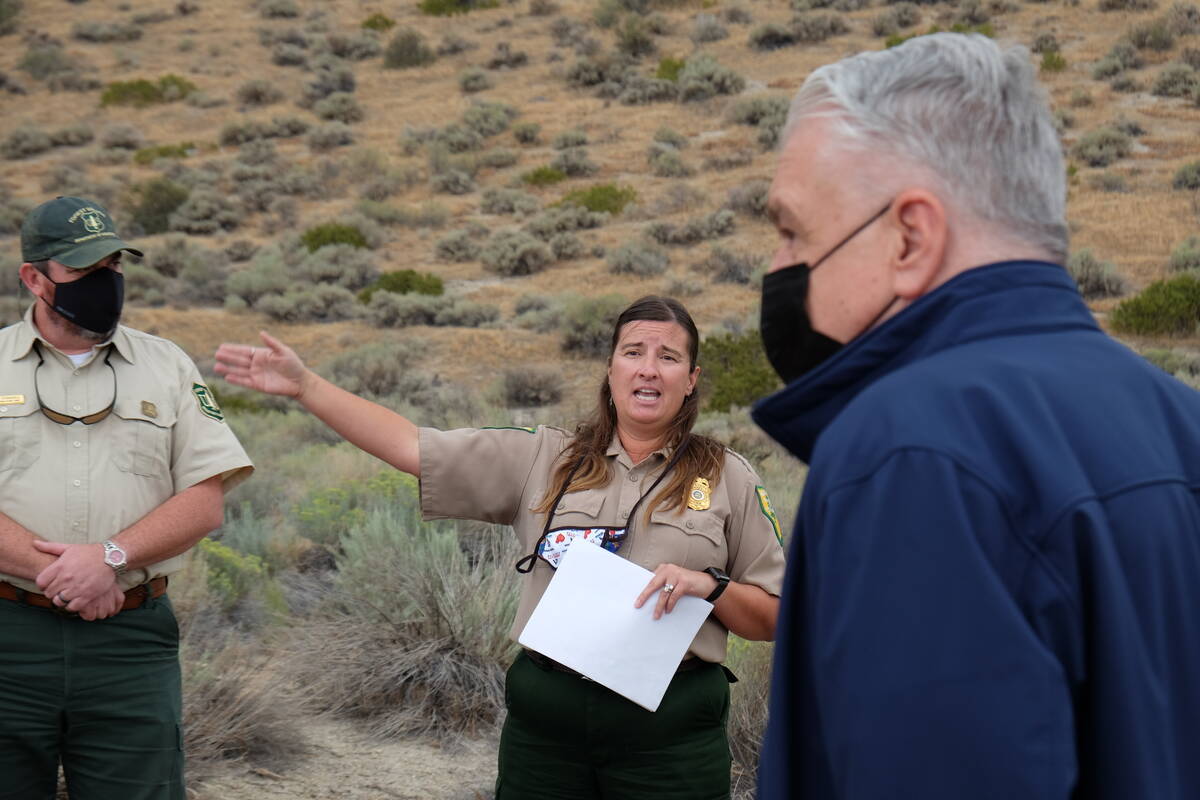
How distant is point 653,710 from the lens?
2832 millimetres

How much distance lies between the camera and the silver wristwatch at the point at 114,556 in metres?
3.13

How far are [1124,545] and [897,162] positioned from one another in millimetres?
497

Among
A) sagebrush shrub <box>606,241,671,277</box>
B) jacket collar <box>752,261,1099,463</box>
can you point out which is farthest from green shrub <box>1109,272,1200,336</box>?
jacket collar <box>752,261,1099,463</box>

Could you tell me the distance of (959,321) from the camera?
4.21ft

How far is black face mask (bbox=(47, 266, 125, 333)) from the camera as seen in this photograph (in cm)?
333

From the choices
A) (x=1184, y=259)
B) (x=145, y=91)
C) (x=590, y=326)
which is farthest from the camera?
(x=145, y=91)

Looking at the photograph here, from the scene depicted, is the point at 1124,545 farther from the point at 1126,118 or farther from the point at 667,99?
the point at 667,99

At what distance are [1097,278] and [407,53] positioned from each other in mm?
21801

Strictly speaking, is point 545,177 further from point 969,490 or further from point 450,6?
point 969,490

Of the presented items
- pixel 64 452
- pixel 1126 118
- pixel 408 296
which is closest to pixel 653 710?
pixel 64 452

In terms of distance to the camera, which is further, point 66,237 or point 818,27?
point 818,27

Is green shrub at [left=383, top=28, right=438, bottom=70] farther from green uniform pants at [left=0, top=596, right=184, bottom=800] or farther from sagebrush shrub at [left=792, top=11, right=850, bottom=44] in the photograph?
green uniform pants at [left=0, top=596, right=184, bottom=800]

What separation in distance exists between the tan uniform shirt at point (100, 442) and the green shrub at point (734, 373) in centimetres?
845

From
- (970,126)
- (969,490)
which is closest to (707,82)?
(970,126)
